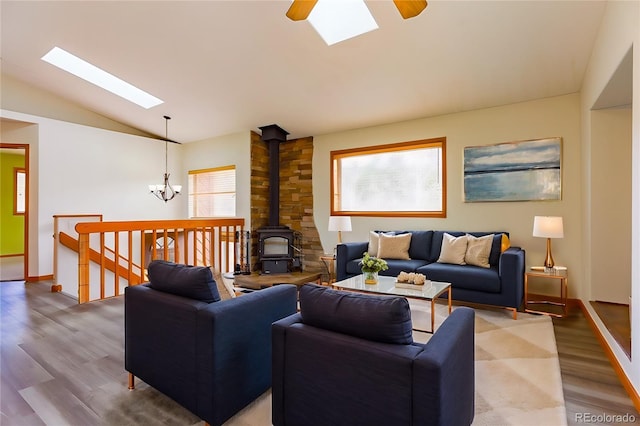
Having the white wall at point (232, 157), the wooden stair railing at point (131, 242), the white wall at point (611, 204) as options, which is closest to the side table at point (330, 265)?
the white wall at point (232, 157)

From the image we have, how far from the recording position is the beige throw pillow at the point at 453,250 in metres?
4.09

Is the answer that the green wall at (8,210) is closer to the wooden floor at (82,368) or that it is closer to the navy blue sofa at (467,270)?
the wooden floor at (82,368)

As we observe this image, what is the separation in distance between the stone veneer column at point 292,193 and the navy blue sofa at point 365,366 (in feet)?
14.6

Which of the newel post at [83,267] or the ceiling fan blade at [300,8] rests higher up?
the ceiling fan blade at [300,8]

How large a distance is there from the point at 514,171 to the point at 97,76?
6.26 metres

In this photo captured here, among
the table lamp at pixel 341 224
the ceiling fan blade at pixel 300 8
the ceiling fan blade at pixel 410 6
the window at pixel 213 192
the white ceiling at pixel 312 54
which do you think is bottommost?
the table lamp at pixel 341 224

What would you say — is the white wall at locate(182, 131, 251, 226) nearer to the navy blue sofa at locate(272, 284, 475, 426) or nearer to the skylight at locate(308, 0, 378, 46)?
the skylight at locate(308, 0, 378, 46)

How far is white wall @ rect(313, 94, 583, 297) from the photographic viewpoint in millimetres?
3979

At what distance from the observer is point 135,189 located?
21.7 feet

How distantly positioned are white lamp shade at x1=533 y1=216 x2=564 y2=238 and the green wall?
10.5m

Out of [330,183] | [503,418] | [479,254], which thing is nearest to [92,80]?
[330,183]

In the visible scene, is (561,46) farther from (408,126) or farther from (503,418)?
(503,418)

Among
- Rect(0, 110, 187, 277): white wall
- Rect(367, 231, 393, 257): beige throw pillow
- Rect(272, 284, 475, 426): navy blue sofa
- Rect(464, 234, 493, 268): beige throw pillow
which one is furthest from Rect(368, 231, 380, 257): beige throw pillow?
Rect(0, 110, 187, 277): white wall

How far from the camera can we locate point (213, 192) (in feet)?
22.6
